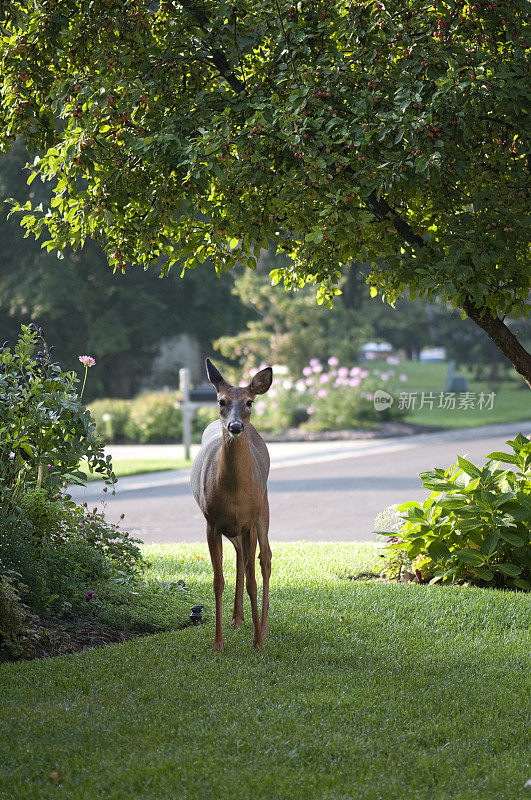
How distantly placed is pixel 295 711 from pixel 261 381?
1.77 meters

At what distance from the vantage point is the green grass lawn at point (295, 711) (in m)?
3.61

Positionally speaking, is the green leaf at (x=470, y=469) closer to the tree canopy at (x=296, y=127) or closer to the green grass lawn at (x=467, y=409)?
the tree canopy at (x=296, y=127)

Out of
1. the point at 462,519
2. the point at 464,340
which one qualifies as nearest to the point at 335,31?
the point at 462,519

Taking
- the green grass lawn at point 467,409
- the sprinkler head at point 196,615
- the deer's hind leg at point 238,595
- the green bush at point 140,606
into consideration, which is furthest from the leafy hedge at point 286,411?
the deer's hind leg at point 238,595

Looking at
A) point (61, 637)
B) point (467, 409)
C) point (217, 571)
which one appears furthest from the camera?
point (467, 409)

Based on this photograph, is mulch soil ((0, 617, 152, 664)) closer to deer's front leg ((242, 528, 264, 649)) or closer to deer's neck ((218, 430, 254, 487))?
deer's front leg ((242, 528, 264, 649))

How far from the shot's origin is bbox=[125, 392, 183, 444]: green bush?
2467 cm

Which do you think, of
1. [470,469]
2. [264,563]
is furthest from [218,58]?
[470,469]

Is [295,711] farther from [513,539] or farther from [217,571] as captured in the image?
[513,539]

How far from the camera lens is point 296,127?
197 inches

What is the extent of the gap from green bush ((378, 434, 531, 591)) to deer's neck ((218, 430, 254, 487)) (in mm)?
2301

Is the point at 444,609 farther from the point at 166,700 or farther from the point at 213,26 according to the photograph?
the point at 213,26

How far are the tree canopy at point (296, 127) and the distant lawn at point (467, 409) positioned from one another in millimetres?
21026

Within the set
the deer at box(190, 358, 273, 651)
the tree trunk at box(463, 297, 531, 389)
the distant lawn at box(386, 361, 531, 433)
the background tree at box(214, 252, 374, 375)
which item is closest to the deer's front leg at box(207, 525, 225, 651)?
the deer at box(190, 358, 273, 651)
